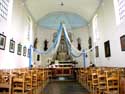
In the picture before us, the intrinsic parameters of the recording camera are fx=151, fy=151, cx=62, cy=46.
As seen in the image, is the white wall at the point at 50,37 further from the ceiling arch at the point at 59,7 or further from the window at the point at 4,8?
the window at the point at 4,8

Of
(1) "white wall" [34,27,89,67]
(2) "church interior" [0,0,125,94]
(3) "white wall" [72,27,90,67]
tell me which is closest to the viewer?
(2) "church interior" [0,0,125,94]

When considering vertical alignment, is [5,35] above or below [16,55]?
above

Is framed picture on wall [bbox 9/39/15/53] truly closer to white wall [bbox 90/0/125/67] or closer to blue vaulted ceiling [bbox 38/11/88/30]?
white wall [bbox 90/0/125/67]

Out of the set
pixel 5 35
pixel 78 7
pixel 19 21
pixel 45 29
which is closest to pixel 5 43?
pixel 5 35

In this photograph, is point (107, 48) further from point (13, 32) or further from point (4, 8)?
point (4, 8)

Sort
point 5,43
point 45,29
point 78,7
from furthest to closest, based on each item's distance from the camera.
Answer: point 45,29
point 78,7
point 5,43

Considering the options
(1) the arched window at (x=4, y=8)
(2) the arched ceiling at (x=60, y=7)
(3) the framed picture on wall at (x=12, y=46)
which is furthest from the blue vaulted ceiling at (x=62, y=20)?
(3) the framed picture on wall at (x=12, y=46)

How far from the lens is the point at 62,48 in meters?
17.9

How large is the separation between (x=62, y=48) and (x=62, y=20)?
11.1 feet

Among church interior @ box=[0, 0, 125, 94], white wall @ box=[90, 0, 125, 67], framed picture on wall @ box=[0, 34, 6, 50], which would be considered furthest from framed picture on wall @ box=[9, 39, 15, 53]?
white wall @ box=[90, 0, 125, 67]

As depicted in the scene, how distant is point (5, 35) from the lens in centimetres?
805

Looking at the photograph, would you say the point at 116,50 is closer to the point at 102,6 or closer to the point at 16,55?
the point at 102,6

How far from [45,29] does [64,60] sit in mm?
4477

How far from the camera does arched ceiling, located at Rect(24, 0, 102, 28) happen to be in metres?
13.2
